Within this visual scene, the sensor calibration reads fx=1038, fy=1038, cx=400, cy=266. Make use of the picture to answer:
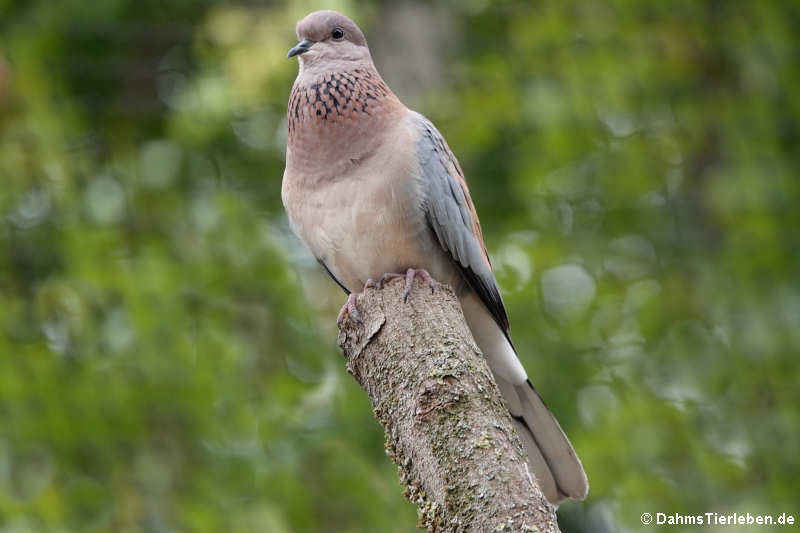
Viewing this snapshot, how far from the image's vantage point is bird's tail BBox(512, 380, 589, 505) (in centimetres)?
228

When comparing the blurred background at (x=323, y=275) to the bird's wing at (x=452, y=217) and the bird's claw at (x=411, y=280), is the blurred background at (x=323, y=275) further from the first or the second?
the bird's claw at (x=411, y=280)

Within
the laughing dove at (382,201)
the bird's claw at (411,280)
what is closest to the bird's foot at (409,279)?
the bird's claw at (411,280)

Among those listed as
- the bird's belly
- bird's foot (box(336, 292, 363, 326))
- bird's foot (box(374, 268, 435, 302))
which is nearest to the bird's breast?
the bird's belly

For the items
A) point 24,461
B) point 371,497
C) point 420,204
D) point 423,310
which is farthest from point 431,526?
point 24,461

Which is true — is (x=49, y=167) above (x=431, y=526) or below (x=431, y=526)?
above

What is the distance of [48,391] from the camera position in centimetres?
357

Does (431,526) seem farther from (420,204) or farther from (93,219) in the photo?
(93,219)

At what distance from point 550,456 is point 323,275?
2202 millimetres

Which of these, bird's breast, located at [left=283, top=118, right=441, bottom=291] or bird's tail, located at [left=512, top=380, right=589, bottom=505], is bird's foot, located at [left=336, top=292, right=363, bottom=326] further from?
bird's tail, located at [left=512, top=380, right=589, bottom=505]

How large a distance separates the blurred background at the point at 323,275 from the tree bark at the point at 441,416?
153 centimetres

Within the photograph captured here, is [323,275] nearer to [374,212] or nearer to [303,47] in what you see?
[303,47]

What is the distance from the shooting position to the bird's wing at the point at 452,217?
259 centimetres

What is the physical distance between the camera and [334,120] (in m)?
2.58

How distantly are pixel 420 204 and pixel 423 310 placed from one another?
0.65 m
